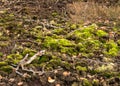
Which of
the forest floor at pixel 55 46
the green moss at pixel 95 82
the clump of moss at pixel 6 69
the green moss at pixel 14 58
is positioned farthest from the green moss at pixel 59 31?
the green moss at pixel 95 82

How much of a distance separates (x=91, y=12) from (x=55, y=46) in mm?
1947

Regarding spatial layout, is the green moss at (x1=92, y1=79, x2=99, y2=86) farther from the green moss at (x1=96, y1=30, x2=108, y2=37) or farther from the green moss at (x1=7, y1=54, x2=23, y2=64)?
the green moss at (x1=96, y1=30, x2=108, y2=37)

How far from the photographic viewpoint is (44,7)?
7078mm

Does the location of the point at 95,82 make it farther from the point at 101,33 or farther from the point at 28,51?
the point at 101,33

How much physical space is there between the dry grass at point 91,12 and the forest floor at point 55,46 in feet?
0.09

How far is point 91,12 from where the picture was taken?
21.8ft

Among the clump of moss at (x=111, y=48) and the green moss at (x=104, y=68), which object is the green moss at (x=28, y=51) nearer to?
Result: the green moss at (x=104, y=68)

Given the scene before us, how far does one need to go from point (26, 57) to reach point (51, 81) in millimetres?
650

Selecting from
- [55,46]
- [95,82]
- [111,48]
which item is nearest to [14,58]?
[55,46]

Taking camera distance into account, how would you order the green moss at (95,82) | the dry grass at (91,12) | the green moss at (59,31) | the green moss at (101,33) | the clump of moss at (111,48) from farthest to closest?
the dry grass at (91,12), the green moss at (59,31), the green moss at (101,33), the clump of moss at (111,48), the green moss at (95,82)

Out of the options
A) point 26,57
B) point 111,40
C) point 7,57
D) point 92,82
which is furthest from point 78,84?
point 111,40

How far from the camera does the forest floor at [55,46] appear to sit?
4121 mm

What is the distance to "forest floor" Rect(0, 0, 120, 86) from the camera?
412 cm

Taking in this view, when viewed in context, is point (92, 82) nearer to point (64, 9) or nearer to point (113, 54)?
point (113, 54)
